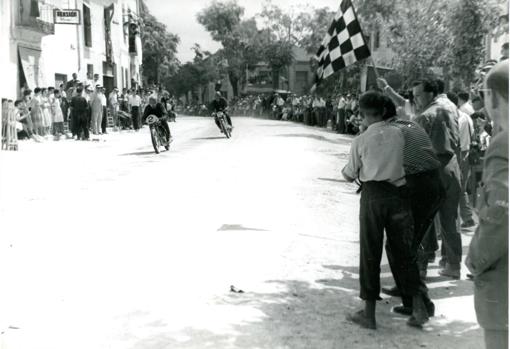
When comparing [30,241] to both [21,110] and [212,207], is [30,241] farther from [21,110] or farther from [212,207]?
[21,110]

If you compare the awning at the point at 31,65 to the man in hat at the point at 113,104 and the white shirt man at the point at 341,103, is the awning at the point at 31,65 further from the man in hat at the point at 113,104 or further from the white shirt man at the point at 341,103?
the white shirt man at the point at 341,103

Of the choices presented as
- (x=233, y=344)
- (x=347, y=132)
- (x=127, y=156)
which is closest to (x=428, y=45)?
(x=347, y=132)

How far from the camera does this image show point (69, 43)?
30125 mm

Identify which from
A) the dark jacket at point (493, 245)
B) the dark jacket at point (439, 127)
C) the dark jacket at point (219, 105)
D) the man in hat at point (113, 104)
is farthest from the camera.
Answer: the man in hat at point (113, 104)

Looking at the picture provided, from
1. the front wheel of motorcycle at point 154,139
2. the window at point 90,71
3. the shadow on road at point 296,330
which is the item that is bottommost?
the shadow on road at point 296,330

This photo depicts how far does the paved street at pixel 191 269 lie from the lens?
14.2 feet

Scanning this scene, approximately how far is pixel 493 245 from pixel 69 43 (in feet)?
97.0

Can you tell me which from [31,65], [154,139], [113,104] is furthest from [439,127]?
[113,104]

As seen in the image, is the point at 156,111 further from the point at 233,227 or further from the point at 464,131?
the point at 464,131

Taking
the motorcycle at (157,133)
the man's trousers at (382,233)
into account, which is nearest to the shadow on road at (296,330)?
the man's trousers at (382,233)

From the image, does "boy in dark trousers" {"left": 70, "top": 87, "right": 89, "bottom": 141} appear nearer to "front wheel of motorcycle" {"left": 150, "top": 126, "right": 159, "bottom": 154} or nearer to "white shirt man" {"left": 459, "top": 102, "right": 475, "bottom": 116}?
"front wheel of motorcycle" {"left": 150, "top": 126, "right": 159, "bottom": 154}

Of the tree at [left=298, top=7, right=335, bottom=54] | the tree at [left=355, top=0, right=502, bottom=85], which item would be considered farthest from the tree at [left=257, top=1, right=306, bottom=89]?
the tree at [left=355, top=0, right=502, bottom=85]

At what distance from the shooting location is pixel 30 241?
6.79m

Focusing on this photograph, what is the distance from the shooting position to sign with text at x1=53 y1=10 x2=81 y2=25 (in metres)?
24.9
